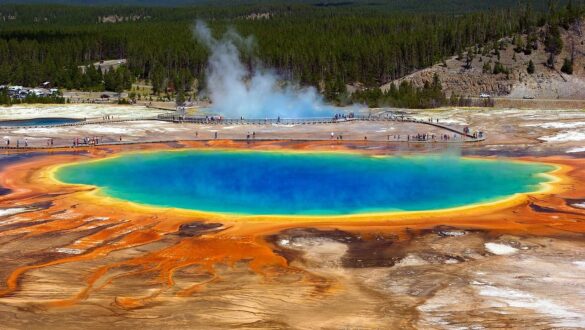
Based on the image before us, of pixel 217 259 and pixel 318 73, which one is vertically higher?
pixel 318 73

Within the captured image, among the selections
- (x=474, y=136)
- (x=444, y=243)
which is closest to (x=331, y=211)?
(x=444, y=243)

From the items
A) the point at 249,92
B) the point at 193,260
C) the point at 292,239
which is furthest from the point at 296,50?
the point at 193,260

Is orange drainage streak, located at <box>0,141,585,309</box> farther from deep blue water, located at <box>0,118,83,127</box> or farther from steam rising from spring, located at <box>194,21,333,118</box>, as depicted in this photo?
steam rising from spring, located at <box>194,21,333,118</box>

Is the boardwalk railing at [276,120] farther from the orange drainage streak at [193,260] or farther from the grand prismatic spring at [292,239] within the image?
the orange drainage streak at [193,260]

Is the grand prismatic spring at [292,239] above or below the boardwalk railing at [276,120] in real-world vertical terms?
below

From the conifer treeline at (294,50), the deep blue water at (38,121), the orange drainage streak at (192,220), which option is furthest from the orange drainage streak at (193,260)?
the conifer treeline at (294,50)

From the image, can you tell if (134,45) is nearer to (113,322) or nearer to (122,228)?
(122,228)

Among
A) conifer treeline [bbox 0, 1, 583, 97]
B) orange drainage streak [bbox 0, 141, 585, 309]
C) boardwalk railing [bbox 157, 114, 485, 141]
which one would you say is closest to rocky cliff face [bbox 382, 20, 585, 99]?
conifer treeline [bbox 0, 1, 583, 97]
